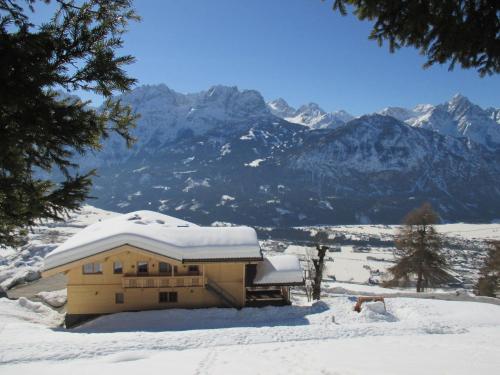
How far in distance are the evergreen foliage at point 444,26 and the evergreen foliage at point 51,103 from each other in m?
4.23

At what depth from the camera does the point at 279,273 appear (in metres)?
31.8

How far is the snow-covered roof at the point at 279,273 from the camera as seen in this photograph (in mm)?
31422

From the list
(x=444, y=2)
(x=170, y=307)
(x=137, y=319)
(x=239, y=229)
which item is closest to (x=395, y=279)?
(x=239, y=229)

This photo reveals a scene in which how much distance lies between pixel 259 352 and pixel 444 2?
16375 millimetres

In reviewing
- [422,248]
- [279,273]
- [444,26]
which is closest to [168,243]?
[279,273]

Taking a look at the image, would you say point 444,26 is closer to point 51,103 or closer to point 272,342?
point 51,103

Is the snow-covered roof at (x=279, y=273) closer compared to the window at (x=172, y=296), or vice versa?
the window at (x=172, y=296)

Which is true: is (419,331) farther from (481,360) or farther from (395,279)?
(395,279)

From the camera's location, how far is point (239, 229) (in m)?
33.2

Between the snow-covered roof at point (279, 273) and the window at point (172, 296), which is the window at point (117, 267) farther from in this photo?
the snow-covered roof at point (279, 273)

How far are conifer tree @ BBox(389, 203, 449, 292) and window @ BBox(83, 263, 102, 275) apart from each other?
30.0 m

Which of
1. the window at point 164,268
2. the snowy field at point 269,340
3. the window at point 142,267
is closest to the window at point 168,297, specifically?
the window at point 164,268

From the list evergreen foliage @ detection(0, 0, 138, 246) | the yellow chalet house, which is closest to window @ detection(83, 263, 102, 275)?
the yellow chalet house

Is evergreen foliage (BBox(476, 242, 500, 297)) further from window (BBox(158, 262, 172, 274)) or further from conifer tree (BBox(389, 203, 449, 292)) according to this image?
window (BBox(158, 262, 172, 274))
